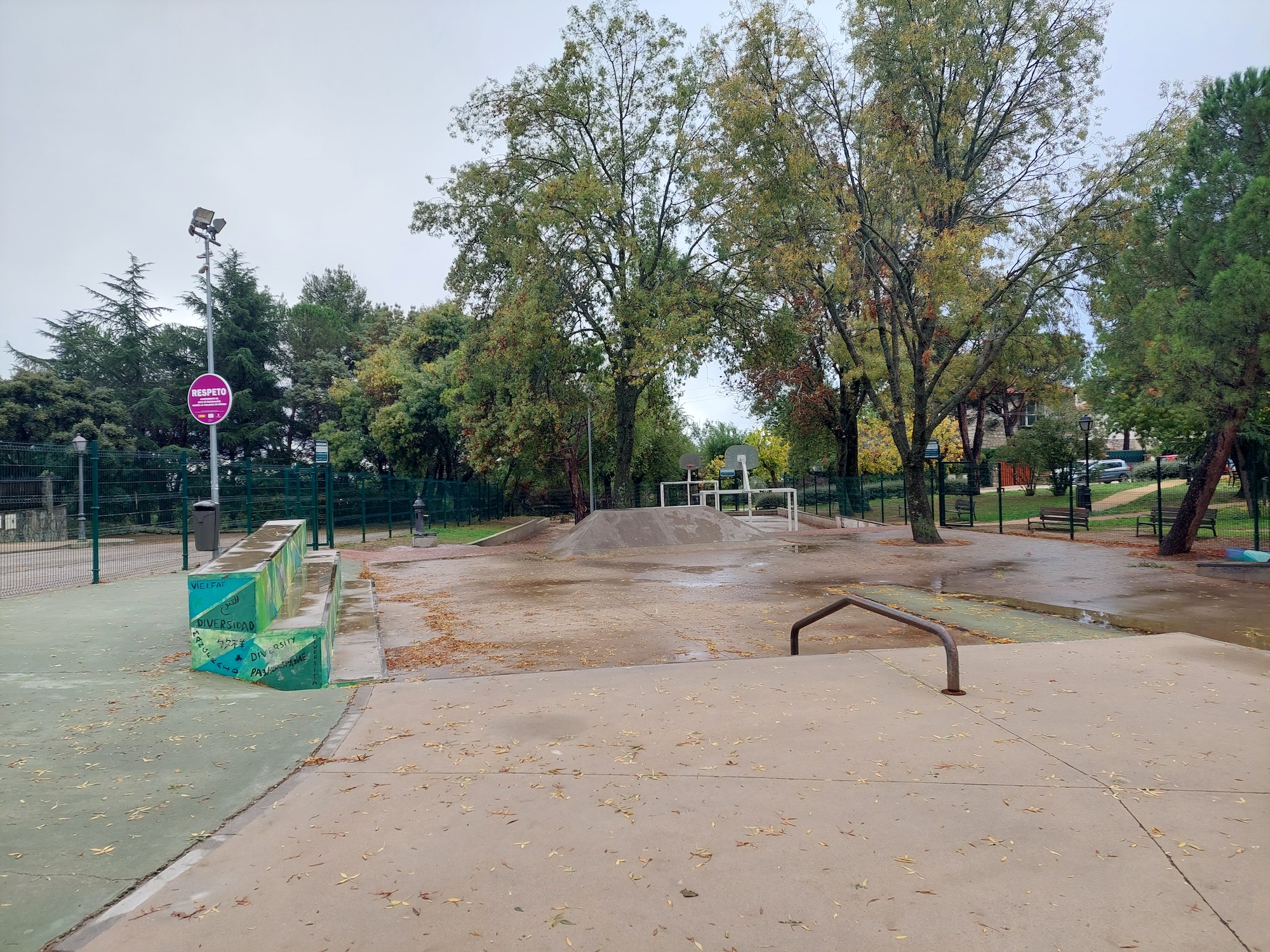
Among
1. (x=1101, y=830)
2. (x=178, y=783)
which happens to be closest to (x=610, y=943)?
(x=1101, y=830)

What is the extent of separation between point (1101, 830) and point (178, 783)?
4.47 m

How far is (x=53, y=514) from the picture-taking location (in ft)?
46.2

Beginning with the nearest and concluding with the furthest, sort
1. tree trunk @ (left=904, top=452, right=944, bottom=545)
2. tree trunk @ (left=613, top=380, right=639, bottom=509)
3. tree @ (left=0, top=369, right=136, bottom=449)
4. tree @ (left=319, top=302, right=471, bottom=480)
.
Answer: tree trunk @ (left=904, top=452, right=944, bottom=545) → tree trunk @ (left=613, top=380, right=639, bottom=509) → tree @ (left=0, top=369, right=136, bottom=449) → tree @ (left=319, top=302, right=471, bottom=480)

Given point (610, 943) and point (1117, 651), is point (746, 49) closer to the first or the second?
point (1117, 651)

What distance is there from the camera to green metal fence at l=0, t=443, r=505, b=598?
40.2 ft

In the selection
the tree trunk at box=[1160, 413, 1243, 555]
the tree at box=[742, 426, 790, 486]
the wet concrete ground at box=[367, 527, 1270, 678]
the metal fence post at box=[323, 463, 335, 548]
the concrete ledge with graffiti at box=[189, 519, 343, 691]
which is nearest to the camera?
the concrete ledge with graffiti at box=[189, 519, 343, 691]

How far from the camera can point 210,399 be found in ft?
55.8

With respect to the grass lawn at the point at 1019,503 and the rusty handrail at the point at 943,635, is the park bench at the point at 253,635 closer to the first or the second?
the rusty handrail at the point at 943,635

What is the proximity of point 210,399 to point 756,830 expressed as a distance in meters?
16.8

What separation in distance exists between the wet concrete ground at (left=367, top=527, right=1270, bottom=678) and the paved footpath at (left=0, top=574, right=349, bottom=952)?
187cm

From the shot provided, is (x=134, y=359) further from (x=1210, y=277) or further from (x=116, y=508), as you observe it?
(x=1210, y=277)

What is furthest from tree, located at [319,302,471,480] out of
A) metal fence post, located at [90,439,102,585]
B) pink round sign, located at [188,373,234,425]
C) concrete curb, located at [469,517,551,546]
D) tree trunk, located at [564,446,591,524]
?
metal fence post, located at [90,439,102,585]

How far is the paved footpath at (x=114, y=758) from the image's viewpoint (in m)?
3.17

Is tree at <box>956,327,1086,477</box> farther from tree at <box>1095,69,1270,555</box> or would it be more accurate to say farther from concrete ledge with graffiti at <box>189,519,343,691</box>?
concrete ledge with graffiti at <box>189,519,343,691</box>
